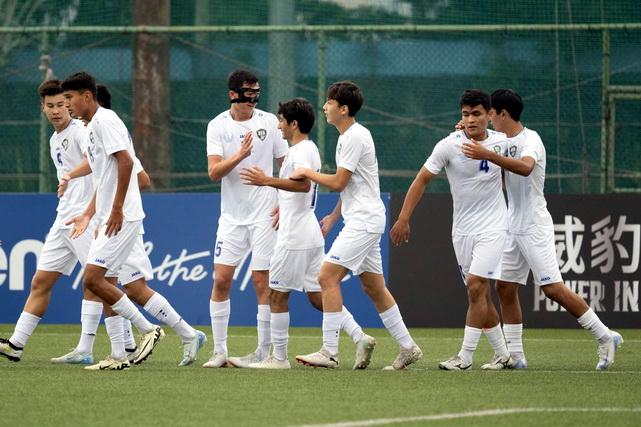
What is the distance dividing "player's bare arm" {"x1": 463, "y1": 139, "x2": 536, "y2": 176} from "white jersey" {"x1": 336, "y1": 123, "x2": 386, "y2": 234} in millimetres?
762

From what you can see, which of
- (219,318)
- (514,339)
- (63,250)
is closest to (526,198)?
(514,339)

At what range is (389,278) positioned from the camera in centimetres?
1622

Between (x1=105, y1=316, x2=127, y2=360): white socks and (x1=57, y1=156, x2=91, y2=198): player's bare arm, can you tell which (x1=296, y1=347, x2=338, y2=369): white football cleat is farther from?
(x1=57, y1=156, x2=91, y2=198): player's bare arm

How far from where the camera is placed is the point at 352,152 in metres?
10.7

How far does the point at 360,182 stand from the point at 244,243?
3.99 feet

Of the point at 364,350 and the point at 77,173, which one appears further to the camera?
the point at 77,173

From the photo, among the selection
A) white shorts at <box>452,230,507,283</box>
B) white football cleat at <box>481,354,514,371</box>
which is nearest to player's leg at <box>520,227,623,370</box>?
white shorts at <box>452,230,507,283</box>

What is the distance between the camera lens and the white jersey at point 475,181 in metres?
11.0

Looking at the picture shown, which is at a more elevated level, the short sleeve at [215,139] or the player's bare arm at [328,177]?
the short sleeve at [215,139]

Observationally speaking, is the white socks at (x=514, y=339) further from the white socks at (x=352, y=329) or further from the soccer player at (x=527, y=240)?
the white socks at (x=352, y=329)

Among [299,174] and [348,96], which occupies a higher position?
[348,96]

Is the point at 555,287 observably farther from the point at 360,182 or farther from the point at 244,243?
the point at 244,243

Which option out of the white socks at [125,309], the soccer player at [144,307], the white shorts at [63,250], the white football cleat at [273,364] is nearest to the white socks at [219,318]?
the soccer player at [144,307]

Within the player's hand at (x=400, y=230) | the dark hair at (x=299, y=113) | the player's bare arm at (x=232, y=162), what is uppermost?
the dark hair at (x=299, y=113)
